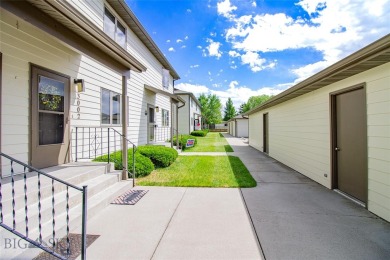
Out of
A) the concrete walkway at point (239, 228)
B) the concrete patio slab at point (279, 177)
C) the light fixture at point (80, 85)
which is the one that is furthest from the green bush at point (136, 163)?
the concrete patio slab at point (279, 177)

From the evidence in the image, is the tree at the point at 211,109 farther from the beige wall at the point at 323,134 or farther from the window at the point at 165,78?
the beige wall at the point at 323,134

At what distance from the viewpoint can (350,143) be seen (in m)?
4.84

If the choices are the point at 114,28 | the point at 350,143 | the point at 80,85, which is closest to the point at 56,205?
the point at 80,85

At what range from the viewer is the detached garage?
12.1ft

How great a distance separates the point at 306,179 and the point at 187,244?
5159 millimetres

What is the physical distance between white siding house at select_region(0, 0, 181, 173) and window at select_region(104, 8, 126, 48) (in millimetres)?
33

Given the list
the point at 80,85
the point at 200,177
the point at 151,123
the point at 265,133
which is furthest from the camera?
the point at 265,133

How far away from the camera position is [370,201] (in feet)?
13.2

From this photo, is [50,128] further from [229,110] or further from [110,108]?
[229,110]

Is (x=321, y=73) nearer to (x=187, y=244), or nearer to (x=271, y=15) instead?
(x=187, y=244)

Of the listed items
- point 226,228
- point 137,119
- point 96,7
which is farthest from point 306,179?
point 96,7

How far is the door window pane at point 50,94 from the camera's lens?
14.5 feet

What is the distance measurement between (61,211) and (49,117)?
2.41 m

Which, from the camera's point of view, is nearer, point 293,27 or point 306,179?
point 306,179
